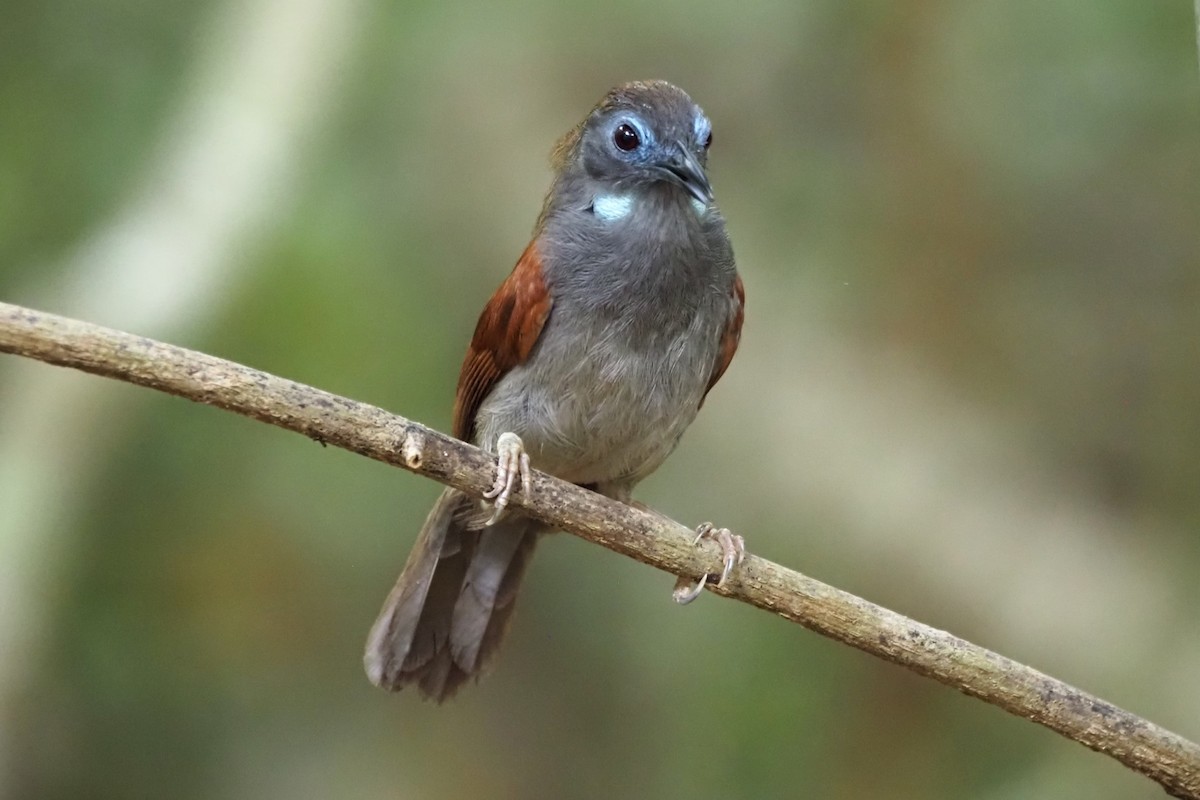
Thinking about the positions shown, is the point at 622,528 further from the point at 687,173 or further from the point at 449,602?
the point at 449,602

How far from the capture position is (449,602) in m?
→ 3.48

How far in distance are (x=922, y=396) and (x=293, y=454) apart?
7.39 ft

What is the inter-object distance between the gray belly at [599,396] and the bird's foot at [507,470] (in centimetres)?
10

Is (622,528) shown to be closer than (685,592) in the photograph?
Yes

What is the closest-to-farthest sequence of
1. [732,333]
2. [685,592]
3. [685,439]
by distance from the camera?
1. [685,592]
2. [732,333]
3. [685,439]

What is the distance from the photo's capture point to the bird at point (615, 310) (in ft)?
9.68

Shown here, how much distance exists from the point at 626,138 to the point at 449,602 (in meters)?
1.39

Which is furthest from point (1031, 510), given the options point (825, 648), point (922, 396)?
A: point (825, 648)

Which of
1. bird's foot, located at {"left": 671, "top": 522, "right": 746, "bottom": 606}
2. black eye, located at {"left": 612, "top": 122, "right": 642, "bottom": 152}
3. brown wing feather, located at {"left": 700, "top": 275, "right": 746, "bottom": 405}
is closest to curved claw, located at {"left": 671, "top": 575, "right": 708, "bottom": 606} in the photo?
bird's foot, located at {"left": 671, "top": 522, "right": 746, "bottom": 606}

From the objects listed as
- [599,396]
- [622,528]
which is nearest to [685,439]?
[599,396]

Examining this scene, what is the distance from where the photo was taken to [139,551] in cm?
404

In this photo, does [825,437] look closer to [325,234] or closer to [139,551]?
[325,234]

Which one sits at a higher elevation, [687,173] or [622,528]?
[687,173]

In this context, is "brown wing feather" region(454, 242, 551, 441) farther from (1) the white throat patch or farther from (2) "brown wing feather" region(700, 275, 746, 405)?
(2) "brown wing feather" region(700, 275, 746, 405)
